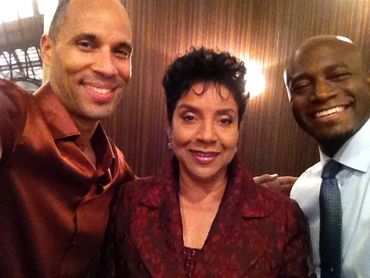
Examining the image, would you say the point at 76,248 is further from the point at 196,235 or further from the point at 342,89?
the point at 342,89

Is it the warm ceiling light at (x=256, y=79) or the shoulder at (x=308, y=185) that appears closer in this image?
the shoulder at (x=308, y=185)

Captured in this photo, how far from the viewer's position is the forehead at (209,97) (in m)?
1.44

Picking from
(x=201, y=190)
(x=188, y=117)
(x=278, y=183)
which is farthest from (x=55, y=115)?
(x=278, y=183)

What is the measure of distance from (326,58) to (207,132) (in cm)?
55

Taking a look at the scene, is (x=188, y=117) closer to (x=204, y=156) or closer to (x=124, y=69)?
(x=204, y=156)

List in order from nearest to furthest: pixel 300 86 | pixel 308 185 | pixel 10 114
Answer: pixel 10 114
pixel 300 86
pixel 308 185

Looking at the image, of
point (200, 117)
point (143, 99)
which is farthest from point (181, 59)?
point (143, 99)

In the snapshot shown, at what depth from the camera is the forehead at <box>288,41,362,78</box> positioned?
1562 millimetres

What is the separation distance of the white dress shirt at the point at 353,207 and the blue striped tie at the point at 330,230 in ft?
0.10

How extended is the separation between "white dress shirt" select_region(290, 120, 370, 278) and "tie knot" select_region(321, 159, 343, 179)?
0.05 ft

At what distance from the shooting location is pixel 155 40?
10.8ft

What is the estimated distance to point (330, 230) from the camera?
1476 millimetres

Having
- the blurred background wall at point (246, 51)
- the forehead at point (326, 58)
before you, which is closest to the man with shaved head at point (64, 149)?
the forehead at point (326, 58)

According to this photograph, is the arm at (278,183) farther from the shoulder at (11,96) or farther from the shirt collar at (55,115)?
the shoulder at (11,96)
